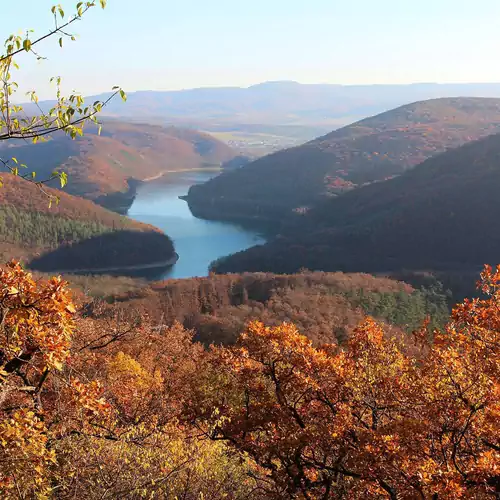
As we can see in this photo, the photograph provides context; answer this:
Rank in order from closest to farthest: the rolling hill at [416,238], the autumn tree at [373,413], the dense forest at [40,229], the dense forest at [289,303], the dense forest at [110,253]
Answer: the autumn tree at [373,413] → the dense forest at [289,303] → the rolling hill at [416,238] → the dense forest at [110,253] → the dense forest at [40,229]

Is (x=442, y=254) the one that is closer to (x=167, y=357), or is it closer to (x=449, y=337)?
(x=167, y=357)

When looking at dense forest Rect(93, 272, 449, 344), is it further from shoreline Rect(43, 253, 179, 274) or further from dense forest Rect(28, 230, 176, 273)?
dense forest Rect(28, 230, 176, 273)

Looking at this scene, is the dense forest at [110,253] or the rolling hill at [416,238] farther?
the dense forest at [110,253]

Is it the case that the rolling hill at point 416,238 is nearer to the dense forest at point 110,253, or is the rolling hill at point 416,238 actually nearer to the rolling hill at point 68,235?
the dense forest at point 110,253

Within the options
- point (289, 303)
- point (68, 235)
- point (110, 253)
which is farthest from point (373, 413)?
point (68, 235)

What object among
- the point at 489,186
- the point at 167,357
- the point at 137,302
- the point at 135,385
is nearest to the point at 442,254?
the point at 489,186

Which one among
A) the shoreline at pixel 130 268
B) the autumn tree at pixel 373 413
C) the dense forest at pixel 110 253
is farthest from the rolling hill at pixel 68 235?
the autumn tree at pixel 373 413
